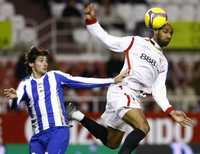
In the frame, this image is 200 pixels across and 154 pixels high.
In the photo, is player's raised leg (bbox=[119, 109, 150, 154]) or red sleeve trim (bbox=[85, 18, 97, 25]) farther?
red sleeve trim (bbox=[85, 18, 97, 25])

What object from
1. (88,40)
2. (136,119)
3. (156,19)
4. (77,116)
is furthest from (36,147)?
(88,40)

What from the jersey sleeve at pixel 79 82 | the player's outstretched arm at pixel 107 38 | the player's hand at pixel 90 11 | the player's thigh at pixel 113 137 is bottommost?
the player's thigh at pixel 113 137

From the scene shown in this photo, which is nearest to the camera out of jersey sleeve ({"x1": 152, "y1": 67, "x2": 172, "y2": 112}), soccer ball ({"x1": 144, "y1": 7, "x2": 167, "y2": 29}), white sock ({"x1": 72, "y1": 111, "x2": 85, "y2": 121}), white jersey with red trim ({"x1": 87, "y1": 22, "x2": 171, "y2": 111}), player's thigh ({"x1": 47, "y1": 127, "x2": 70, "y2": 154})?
player's thigh ({"x1": 47, "y1": 127, "x2": 70, "y2": 154})

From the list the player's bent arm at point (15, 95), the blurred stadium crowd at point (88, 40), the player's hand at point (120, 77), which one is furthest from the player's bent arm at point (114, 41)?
the blurred stadium crowd at point (88, 40)

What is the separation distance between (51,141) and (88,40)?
8.46 metres

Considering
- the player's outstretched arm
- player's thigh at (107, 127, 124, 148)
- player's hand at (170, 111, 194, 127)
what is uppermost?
the player's outstretched arm

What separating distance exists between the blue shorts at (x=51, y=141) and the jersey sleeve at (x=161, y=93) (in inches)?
51.4

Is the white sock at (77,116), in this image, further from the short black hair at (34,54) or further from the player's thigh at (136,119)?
the short black hair at (34,54)

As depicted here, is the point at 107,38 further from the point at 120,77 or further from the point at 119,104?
the point at 120,77

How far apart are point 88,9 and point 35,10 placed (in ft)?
26.2

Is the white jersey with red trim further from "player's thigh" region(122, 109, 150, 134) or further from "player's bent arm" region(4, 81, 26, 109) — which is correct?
"player's bent arm" region(4, 81, 26, 109)

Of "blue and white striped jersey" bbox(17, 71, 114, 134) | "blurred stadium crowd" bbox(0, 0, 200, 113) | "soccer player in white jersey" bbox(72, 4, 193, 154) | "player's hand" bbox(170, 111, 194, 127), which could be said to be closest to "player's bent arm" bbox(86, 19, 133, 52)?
"soccer player in white jersey" bbox(72, 4, 193, 154)

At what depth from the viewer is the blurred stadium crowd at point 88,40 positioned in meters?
17.8

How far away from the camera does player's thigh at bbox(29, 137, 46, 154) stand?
10812 mm
